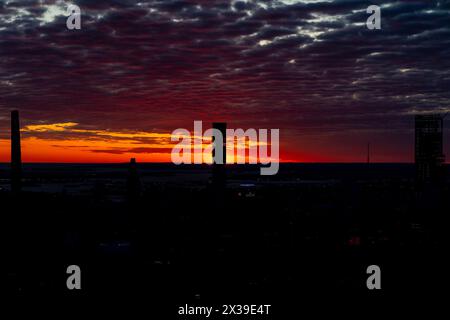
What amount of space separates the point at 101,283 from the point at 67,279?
9.03 metres

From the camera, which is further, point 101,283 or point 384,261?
point 384,261

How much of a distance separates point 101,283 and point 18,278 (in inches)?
710

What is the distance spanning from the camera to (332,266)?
147 meters

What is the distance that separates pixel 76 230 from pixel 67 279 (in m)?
77.9
